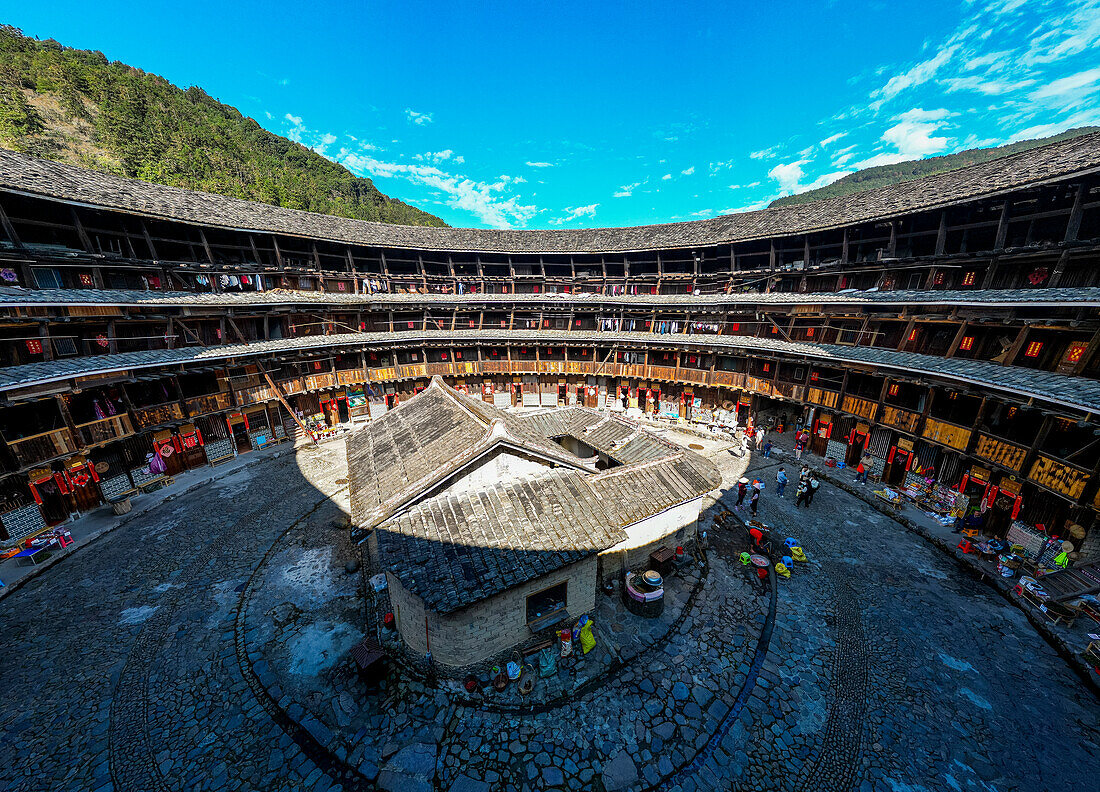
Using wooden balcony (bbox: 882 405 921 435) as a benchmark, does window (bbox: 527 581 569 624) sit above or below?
below

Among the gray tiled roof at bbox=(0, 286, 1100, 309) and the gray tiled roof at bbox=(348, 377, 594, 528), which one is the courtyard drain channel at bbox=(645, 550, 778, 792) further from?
the gray tiled roof at bbox=(0, 286, 1100, 309)

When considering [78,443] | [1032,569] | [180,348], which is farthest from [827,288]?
[78,443]

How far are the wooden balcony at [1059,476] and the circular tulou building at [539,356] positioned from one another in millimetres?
85

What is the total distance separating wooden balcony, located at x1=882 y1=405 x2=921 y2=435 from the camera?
2239cm

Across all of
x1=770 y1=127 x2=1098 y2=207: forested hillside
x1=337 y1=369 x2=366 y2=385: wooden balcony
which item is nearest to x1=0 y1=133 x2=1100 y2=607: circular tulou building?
x1=337 y1=369 x2=366 y2=385: wooden balcony

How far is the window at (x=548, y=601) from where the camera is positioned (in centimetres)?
1327

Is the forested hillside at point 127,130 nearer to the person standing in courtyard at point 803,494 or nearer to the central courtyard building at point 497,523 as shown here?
the central courtyard building at point 497,523

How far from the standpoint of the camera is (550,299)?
128 feet

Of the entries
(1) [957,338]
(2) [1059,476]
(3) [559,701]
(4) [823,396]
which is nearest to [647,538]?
(3) [559,701]

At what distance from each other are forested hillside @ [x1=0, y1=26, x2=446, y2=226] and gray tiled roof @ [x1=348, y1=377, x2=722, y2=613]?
64.9 m

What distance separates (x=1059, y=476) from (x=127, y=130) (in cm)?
10880

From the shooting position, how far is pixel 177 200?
28.8 m

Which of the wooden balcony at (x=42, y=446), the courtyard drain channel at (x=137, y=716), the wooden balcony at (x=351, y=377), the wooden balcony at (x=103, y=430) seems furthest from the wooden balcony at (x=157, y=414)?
the courtyard drain channel at (x=137, y=716)

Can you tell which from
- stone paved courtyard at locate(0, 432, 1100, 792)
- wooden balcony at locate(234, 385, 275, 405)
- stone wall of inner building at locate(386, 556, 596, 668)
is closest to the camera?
stone paved courtyard at locate(0, 432, 1100, 792)
